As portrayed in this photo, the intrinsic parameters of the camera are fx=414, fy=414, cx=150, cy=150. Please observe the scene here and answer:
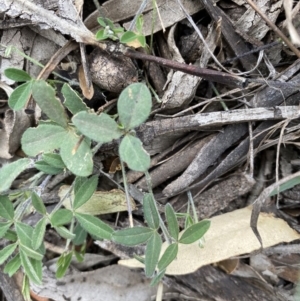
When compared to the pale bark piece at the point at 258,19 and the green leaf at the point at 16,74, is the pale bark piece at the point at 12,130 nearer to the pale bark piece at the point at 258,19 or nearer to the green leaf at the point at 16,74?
the green leaf at the point at 16,74

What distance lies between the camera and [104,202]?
1.64 metres

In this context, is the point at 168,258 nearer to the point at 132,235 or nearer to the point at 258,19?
the point at 132,235

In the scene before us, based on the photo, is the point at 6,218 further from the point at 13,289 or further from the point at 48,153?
the point at 13,289

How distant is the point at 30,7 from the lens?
4.71ft

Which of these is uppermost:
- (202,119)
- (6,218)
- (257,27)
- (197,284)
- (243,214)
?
(257,27)

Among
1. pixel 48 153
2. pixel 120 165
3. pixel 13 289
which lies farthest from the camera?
pixel 13 289

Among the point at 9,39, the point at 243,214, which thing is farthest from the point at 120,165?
the point at 9,39

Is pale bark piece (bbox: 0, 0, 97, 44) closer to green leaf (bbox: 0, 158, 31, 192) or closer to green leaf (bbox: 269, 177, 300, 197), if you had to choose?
green leaf (bbox: 0, 158, 31, 192)

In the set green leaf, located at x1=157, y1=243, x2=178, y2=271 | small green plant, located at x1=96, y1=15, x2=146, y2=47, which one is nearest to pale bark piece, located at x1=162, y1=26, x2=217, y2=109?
small green plant, located at x1=96, y1=15, x2=146, y2=47

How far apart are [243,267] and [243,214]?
0.23 meters

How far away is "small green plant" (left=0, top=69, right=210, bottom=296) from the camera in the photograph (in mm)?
1168

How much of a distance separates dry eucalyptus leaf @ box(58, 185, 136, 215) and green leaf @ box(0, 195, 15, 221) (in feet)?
0.82

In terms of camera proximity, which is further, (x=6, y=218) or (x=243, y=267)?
(x=243, y=267)

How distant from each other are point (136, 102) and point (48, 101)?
10.8 inches
